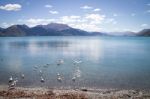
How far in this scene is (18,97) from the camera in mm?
20125

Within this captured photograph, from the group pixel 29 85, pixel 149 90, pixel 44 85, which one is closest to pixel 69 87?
pixel 44 85

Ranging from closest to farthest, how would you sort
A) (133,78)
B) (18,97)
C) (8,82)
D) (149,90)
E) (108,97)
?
(18,97)
(108,97)
(149,90)
(8,82)
(133,78)

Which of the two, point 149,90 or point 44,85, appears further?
point 44,85

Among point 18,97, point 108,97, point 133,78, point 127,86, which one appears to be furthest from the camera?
point 133,78

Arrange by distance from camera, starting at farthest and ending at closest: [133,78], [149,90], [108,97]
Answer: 1. [133,78]
2. [149,90]
3. [108,97]

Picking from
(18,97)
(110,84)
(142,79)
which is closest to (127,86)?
(110,84)

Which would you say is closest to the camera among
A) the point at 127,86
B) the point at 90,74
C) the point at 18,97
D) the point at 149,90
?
the point at 18,97

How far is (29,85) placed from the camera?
97.1 ft

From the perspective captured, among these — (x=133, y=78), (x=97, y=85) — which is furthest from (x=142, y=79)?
(x=97, y=85)

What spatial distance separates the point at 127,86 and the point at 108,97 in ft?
27.0

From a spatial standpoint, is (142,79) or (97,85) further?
(142,79)

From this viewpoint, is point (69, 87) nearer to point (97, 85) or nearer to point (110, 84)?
point (97, 85)

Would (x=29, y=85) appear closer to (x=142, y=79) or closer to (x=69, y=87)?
(x=69, y=87)

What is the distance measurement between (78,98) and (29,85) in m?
11.4
